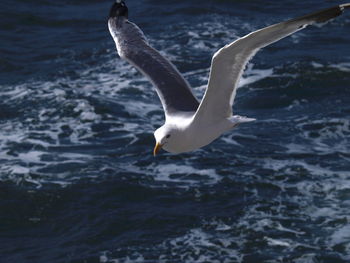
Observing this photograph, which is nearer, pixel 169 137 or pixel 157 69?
pixel 169 137

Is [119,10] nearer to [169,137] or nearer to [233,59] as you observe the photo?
[169,137]

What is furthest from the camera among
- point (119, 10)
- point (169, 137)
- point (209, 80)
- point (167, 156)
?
point (167, 156)

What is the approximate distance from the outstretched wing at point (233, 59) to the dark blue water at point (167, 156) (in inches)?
177

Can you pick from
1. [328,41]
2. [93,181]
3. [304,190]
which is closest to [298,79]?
[328,41]

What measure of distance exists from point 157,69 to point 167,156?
5.31 m

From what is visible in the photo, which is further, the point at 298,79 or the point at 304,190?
the point at 298,79

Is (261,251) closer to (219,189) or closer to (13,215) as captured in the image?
(219,189)

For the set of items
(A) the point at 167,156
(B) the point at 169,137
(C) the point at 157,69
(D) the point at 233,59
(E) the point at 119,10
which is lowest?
(A) the point at 167,156

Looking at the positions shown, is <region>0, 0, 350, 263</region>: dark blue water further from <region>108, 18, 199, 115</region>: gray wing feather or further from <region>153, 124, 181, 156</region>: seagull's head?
<region>153, 124, 181, 156</region>: seagull's head

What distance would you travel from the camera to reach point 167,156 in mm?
19734

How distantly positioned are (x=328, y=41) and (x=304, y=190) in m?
7.86

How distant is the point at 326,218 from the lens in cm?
1725

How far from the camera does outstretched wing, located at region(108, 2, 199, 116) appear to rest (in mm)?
13828

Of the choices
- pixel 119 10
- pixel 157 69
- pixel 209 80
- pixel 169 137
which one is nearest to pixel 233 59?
pixel 209 80
